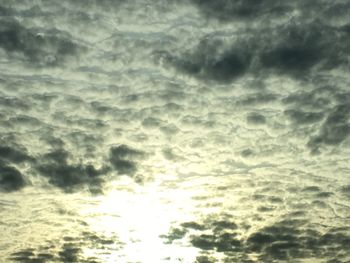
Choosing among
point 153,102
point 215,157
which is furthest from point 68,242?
point 153,102

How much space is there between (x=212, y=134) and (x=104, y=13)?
6452mm

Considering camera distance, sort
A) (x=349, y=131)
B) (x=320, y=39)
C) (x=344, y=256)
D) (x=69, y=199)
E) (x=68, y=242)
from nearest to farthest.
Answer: (x=320, y=39) → (x=349, y=131) → (x=69, y=199) → (x=68, y=242) → (x=344, y=256)

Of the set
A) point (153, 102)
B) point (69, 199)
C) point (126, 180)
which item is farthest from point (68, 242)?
point (153, 102)

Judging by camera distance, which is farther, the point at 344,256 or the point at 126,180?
the point at 344,256

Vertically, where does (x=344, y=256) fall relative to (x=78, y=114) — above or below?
above

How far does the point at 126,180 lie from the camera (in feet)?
61.6

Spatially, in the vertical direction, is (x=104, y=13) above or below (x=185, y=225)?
below

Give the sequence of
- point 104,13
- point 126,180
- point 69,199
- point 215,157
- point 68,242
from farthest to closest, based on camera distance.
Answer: point 68,242 < point 69,199 < point 126,180 < point 215,157 < point 104,13

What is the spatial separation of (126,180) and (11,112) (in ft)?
19.9

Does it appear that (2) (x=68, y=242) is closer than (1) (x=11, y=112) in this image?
No

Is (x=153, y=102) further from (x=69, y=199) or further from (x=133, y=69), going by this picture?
(x=69, y=199)

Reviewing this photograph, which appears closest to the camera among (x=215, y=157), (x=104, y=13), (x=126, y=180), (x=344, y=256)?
(x=104, y=13)

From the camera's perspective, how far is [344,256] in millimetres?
29344

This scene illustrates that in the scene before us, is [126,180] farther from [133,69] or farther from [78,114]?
[133,69]
